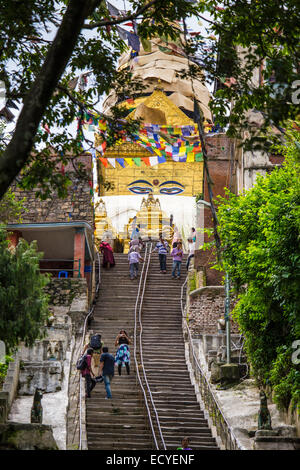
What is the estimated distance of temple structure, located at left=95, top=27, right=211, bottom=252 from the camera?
38.7 meters

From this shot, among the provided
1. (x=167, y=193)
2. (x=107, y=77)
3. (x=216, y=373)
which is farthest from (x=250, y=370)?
(x=167, y=193)

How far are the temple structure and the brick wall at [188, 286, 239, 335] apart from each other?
11.6 meters

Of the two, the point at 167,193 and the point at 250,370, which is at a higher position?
the point at 167,193

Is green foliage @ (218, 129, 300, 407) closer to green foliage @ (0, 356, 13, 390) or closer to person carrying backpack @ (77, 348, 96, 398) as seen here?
person carrying backpack @ (77, 348, 96, 398)

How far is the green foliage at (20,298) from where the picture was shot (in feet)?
46.2

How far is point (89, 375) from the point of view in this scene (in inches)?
642

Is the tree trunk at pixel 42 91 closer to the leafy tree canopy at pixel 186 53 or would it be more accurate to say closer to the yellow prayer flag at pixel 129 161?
the leafy tree canopy at pixel 186 53

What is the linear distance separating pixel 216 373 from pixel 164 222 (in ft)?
66.2

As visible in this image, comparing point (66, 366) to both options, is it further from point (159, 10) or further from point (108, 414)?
point (159, 10)

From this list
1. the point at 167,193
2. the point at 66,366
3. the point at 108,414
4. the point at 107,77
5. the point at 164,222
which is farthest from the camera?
the point at 167,193

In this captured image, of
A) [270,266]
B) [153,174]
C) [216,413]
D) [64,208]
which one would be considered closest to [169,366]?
[216,413]

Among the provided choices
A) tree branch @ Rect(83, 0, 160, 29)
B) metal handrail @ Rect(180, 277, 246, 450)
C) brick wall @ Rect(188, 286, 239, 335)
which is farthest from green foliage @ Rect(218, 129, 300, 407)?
brick wall @ Rect(188, 286, 239, 335)

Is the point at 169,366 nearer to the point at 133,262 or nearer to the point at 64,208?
the point at 133,262

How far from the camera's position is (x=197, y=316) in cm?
2425
